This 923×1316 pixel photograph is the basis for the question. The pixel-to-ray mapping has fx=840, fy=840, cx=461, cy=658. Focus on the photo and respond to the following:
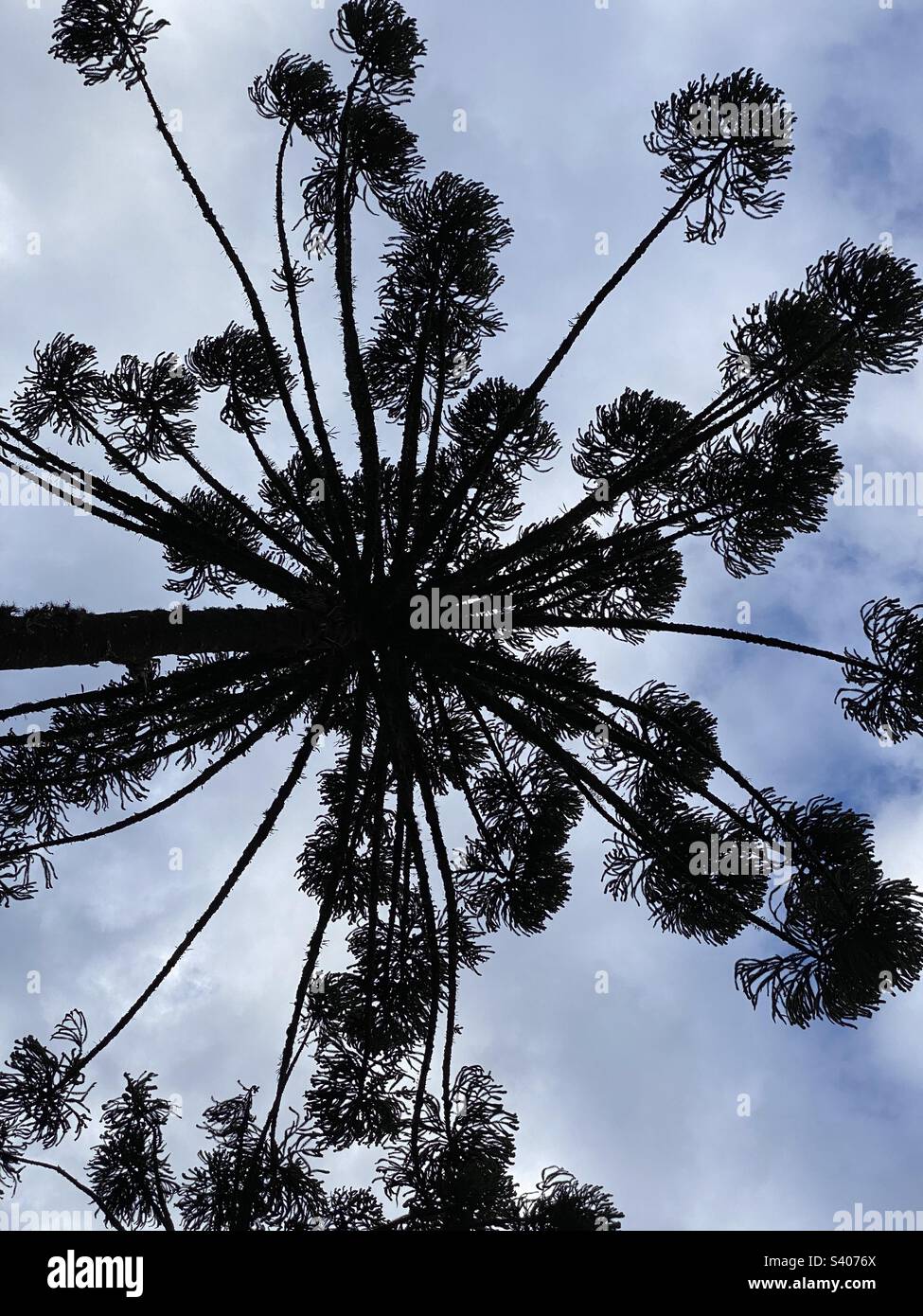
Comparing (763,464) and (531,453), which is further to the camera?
(531,453)

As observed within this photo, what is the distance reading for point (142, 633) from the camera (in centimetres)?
484

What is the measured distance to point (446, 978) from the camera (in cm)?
530

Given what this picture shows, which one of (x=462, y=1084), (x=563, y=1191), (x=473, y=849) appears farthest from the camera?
(x=473, y=849)

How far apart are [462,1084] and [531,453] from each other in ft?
15.2

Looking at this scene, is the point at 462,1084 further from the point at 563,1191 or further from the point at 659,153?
the point at 659,153

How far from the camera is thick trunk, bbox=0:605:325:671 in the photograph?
4.65 meters

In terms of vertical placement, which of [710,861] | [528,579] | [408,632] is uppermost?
[528,579]

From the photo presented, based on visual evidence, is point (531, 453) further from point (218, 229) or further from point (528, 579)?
point (218, 229)

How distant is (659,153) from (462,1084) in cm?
559

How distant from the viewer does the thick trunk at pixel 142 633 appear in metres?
4.65

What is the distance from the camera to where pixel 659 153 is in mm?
5180
